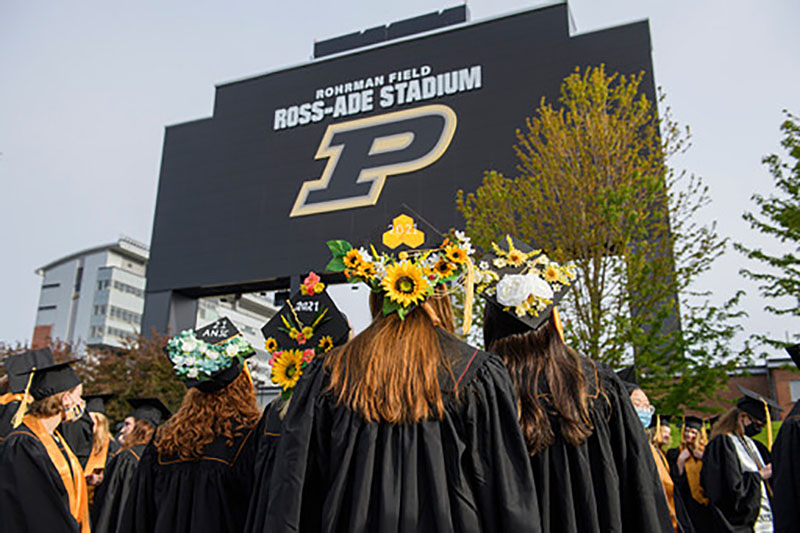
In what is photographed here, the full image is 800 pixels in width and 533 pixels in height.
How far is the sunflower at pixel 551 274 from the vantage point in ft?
10.6

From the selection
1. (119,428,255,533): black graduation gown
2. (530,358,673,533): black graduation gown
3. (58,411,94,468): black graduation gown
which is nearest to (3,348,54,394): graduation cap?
(119,428,255,533): black graduation gown

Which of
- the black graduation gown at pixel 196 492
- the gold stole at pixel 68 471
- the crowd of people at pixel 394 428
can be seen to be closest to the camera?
the crowd of people at pixel 394 428

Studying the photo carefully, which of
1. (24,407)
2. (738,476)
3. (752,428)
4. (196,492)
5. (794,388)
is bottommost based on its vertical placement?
(738,476)

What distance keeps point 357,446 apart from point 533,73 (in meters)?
18.5

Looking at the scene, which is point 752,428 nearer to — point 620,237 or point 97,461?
point 620,237

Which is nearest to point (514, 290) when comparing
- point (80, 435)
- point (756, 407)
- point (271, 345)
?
point (271, 345)

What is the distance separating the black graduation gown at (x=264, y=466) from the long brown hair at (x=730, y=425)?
5818mm

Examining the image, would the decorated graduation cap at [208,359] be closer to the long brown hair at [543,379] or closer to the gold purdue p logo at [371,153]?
the long brown hair at [543,379]

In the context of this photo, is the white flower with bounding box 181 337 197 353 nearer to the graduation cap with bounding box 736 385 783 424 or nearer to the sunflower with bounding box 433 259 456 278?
the sunflower with bounding box 433 259 456 278

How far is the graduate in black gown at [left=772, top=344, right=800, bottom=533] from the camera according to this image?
4.97m

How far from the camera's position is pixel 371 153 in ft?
69.6

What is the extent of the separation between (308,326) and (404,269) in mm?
1683

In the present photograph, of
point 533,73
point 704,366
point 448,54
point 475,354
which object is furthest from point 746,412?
point 448,54

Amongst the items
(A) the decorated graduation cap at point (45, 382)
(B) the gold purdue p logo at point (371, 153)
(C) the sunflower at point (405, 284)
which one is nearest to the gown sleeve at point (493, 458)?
(C) the sunflower at point (405, 284)
